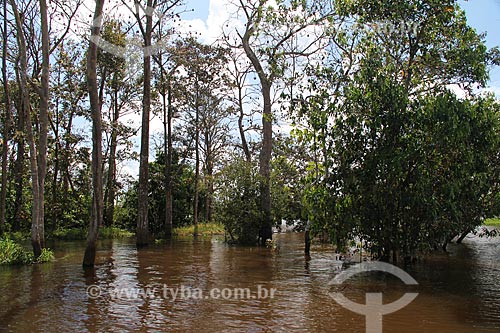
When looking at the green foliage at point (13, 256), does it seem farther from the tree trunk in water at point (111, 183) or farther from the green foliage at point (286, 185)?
the tree trunk in water at point (111, 183)

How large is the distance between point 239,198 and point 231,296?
39.2ft

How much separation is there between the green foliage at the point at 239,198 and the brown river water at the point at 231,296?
5379mm

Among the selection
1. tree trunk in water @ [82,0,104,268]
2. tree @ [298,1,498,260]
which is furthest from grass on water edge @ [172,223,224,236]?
tree @ [298,1,498,260]

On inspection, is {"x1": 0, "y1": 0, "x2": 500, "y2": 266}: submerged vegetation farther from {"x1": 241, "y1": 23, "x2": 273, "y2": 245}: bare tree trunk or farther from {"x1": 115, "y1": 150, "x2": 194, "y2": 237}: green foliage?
{"x1": 115, "y1": 150, "x2": 194, "y2": 237}: green foliage

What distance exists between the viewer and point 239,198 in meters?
21.8

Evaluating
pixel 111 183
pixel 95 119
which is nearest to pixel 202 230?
pixel 111 183

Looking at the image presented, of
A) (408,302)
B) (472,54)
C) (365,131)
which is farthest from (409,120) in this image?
(408,302)

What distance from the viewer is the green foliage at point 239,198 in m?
21.6

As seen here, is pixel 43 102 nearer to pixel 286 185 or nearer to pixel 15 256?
pixel 15 256

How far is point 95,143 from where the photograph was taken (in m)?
12.9

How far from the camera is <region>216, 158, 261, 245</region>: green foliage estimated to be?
21.6m

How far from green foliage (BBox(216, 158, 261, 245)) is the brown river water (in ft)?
17.6

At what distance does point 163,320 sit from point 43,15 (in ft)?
33.2

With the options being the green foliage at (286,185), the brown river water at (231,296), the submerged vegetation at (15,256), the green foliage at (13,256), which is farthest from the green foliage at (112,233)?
A: the green foliage at (13,256)
